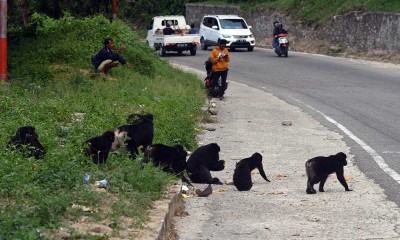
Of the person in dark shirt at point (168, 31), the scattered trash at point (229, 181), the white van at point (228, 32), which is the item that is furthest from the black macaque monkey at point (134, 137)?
the white van at point (228, 32)

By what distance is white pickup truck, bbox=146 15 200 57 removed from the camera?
39719 mm

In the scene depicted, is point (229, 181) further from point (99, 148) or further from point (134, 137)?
point (99, 148)

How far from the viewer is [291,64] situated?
34.3 meters

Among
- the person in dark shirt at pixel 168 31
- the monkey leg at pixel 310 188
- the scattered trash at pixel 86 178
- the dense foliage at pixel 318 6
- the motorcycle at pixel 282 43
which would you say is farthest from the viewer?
the dense foliage at pixel 318 6

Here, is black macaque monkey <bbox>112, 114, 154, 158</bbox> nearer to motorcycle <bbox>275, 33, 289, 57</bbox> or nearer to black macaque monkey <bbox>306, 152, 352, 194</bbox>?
black macaque monkey <bbox>306, 152, 352, 194</bbox>

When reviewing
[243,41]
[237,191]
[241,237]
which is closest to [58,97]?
[237,191]

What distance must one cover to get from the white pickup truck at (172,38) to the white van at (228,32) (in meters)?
2.60

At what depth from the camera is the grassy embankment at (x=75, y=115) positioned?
7652 mm

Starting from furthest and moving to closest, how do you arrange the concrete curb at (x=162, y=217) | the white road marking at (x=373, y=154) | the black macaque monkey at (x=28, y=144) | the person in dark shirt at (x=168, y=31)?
the person in dark shirt at (x=168, y=31) → the white road marking at (x=373, y=154) → the black macaque monkey at (x=28, y=144) → the concrete curb at (x=162, y=217)

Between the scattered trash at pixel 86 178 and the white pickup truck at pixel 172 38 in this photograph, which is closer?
the scattered trash at pixel 86 178

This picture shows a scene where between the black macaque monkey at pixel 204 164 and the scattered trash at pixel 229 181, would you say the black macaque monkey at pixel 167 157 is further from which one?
the scattered trash at pixel 229 181

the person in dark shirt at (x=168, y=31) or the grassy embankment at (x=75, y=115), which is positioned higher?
the grassy embankment at (x=75, y=115)

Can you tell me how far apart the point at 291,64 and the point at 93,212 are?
2722cm

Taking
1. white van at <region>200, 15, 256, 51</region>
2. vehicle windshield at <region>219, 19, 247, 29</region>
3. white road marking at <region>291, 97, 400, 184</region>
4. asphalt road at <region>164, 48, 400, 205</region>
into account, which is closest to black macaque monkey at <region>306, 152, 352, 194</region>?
asphalt road at <region>164, 48, 400, 205</region>
